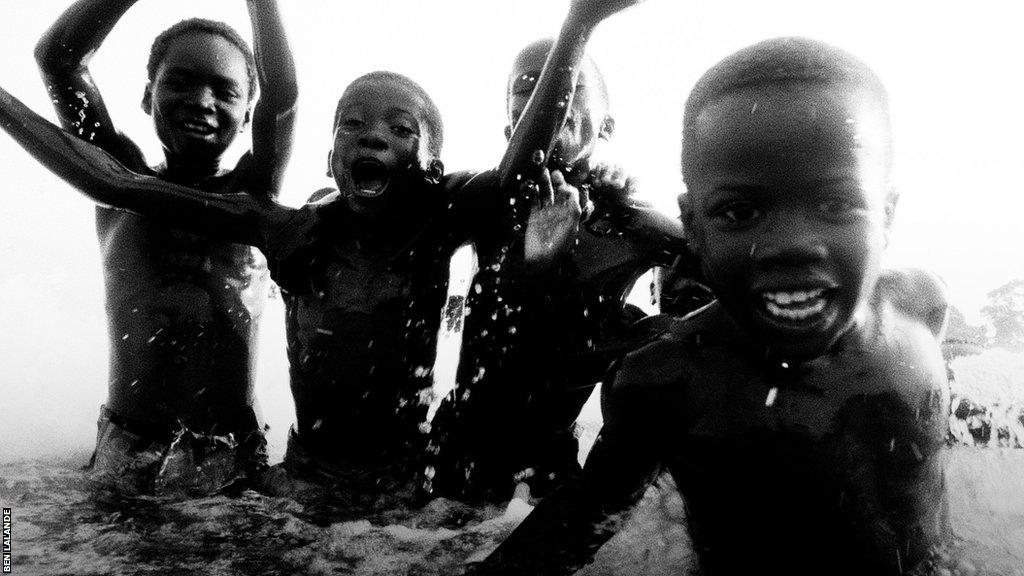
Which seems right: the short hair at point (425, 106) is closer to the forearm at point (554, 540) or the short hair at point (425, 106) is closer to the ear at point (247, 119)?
the ear at point (247, 119)

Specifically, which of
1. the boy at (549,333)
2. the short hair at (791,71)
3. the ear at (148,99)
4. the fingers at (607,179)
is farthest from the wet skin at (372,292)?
the short hair at (791,71)

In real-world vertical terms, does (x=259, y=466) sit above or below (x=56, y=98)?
below

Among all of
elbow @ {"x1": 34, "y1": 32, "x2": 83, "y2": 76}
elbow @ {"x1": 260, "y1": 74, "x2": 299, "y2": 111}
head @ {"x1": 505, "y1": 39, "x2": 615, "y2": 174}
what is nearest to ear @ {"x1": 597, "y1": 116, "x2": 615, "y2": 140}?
head @ {"x1": 505, "y1": 39, "x2": 615, "y2": 174}

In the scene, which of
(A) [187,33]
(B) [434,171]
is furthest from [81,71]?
(B) [434,171]

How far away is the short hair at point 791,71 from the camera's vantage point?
1582 millimetres

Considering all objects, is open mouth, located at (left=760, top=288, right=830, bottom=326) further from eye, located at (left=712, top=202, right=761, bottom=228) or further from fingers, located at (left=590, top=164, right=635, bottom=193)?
fingers, located at (left=590, top=164, right=635, bottom=193)

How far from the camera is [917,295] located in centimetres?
192

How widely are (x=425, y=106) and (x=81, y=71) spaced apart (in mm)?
1727

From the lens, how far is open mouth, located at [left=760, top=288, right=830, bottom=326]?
1.55m

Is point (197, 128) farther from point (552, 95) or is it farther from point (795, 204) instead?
point (795, 204)

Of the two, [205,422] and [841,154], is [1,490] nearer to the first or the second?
[205,422]

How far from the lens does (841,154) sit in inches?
60.2

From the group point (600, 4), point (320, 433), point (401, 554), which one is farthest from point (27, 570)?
point (600, 4)

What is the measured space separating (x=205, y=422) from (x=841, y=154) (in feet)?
9.78
